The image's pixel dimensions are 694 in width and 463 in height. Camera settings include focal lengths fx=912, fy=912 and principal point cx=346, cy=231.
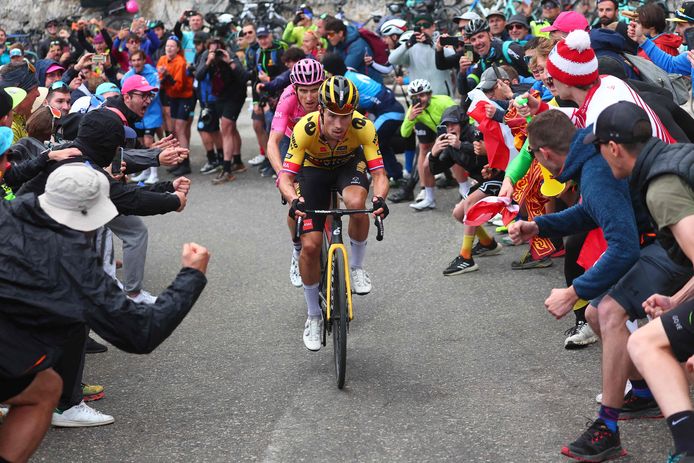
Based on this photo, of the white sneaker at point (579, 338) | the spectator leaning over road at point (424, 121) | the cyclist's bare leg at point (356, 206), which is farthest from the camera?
the spectator leaning over road at point (424, 121)

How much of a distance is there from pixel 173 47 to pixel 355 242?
25.9 ft

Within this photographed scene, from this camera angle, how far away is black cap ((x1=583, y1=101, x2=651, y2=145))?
4188 mm

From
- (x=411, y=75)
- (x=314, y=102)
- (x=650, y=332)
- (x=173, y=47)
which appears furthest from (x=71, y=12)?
(x=650, y=332)

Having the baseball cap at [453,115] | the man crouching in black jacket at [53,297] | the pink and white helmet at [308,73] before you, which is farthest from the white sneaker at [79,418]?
the baseball cap at [453,115]

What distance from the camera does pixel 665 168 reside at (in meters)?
3.97

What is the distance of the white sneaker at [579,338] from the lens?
6.53 m

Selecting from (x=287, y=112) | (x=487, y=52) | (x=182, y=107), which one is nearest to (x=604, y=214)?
(x=287, y=112)

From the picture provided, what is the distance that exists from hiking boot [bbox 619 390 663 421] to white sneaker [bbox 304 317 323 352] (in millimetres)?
2247

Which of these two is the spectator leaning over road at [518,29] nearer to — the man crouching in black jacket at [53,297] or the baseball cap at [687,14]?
the baseball cap at [687,14]

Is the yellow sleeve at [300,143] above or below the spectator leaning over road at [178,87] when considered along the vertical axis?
above

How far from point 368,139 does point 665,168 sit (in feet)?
10.2

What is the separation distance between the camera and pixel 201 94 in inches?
539

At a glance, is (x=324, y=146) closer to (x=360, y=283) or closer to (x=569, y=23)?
(x=360, y=283)

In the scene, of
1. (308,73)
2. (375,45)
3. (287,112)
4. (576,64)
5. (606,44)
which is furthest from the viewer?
(375,45)
